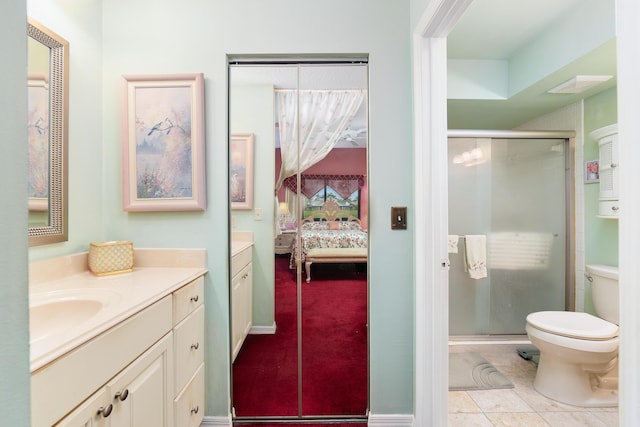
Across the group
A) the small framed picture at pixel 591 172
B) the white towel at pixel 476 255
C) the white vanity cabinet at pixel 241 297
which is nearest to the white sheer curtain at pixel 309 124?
the white vanity cabinet at pixel 241 297

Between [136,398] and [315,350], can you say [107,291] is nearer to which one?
[136,398]

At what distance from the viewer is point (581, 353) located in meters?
1.65

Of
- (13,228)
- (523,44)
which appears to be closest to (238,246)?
(13,228)

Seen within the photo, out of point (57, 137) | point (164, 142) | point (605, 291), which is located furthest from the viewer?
point (605, 291)

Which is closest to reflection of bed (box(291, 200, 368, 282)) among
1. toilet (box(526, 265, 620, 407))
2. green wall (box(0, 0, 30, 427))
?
green wall (box(0, 0, 30, 427))

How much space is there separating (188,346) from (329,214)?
0.99 metres

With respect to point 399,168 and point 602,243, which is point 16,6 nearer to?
point 399,168

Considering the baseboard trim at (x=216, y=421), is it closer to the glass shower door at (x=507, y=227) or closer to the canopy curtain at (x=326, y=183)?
the canopy curtain at (x=326, y=183)

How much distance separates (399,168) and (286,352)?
1252 mm

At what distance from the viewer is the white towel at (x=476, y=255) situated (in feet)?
7.84

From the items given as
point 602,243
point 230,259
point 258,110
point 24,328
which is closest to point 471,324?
point 602,243

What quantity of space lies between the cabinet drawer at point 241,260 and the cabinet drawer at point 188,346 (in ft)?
0.84

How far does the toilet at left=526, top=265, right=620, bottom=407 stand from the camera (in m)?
1.64

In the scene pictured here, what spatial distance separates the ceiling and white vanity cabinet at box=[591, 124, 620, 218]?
39cm
